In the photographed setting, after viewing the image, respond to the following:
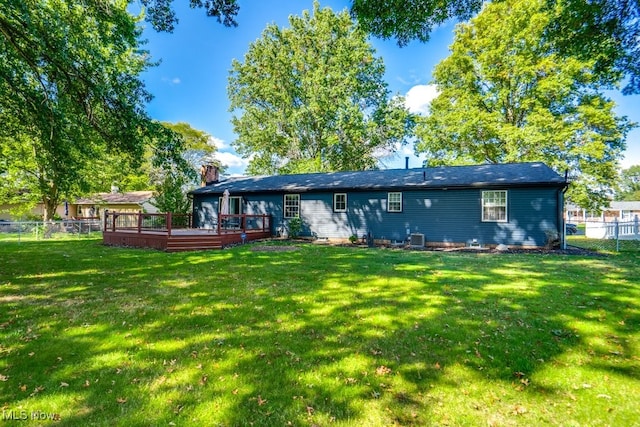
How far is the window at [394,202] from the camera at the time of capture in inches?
570

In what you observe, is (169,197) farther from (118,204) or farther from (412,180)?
(118,204)

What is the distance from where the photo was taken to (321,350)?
11.4ft

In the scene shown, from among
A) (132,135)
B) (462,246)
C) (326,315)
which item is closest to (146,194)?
(132,135)

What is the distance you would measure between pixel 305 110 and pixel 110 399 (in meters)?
24.4

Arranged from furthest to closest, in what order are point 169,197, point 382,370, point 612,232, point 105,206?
point 105,206
point 169,197
point 612,232
point 382,370

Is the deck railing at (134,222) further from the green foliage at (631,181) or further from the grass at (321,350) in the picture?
the green foliage at (631,181)

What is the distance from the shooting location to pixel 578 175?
19.6m

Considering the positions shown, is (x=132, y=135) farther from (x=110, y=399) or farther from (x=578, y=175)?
(x=578, y=175)

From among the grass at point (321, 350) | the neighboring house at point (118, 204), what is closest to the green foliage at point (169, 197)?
the grass at point (321, 350)

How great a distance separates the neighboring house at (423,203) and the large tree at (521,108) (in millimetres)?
7386

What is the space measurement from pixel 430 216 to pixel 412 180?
207cm

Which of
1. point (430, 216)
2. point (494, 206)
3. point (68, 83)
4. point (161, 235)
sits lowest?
point (161, 235)

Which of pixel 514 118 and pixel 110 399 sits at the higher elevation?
pixel 514 118

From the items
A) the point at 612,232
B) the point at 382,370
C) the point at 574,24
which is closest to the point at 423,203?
the point at 574,24
